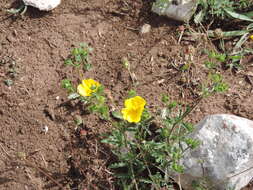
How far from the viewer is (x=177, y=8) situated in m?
3.45

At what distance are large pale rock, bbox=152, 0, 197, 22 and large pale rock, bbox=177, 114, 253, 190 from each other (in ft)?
3.99

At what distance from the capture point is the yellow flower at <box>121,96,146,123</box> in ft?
7.82

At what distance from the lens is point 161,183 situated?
272 cm

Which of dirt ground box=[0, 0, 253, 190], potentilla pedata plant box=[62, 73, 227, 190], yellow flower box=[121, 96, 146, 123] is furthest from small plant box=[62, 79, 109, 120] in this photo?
dirt ground box=[0, 0, 253, 190]

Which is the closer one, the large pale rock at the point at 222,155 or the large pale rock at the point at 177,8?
the large pale rock at the point at 222,155

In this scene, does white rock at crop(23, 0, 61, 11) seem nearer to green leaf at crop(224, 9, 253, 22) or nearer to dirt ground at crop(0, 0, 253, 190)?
dirt ground at crop(0, 0, 253, 190)

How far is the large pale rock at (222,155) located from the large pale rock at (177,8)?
1.22 metres

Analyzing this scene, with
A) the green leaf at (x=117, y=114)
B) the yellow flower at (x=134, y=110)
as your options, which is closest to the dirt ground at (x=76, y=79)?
the green leaf at (x=117, y=114)

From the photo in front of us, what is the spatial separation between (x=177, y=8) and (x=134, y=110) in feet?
4.85

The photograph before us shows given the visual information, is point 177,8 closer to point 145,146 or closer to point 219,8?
point 219,8

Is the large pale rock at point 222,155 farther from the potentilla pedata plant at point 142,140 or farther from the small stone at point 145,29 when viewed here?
the small stone at point 145,29

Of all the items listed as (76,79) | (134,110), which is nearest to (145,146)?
(134,110)

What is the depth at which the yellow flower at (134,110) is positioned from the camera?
238 centimetres

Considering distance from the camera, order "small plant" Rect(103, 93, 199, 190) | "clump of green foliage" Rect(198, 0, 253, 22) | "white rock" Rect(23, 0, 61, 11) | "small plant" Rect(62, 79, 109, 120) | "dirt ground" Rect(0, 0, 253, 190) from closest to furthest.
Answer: "small plant" Rect(62, 79, 109, 120) < "small plant" Rect(103, 93, 199, 190) < "dirt ground" Rect(0, 0, 253, 190) < "clump of green foliage" Rect(198, 0, 253, 22) < "white rock" Rect(23, 0, 61, 11)
